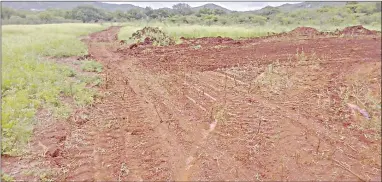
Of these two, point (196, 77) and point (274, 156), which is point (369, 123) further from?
point (196, 77)

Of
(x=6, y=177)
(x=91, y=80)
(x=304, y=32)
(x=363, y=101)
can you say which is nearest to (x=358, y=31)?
(x=304, y=32)

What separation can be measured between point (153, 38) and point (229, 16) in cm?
2511

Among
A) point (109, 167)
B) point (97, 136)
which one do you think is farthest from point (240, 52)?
point (109, 167)

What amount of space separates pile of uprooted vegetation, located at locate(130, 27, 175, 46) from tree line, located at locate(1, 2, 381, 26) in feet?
46.9

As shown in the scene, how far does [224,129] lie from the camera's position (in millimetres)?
4617

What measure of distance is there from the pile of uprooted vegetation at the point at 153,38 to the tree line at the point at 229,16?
14.3 m

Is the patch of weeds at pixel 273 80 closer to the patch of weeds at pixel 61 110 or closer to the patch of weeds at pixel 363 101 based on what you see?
the patch of weeds at pixel 363 101

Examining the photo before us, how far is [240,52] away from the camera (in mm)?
11281

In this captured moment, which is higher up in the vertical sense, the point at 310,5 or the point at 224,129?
the point at 310,5

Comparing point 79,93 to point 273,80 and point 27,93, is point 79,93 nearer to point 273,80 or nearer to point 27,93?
point 27,93

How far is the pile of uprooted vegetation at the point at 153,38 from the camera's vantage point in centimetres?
1552

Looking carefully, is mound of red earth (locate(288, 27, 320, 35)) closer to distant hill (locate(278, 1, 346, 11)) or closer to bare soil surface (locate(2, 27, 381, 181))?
bare soil surface (locate(2, 27, 381, 181))

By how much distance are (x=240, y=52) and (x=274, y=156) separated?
7877 millimetres

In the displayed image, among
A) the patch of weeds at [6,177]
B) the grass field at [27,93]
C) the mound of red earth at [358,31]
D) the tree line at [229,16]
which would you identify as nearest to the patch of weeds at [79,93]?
the grass field at [27,93]
